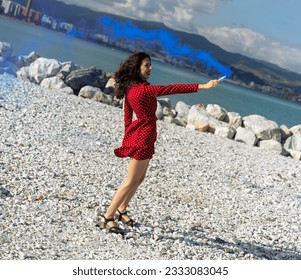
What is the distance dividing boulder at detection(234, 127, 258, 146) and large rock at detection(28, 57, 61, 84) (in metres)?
7.29

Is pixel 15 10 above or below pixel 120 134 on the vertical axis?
above

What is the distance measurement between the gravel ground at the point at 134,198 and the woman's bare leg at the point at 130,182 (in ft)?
1.13

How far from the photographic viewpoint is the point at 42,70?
1989 centimetres

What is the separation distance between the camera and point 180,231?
6836 millimetres

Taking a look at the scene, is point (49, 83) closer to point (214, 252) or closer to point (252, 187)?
point (252, 187)

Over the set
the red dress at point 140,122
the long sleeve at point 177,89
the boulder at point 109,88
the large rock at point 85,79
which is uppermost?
the long sleeve at point 177,89

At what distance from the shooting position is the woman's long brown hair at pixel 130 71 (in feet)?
18.7

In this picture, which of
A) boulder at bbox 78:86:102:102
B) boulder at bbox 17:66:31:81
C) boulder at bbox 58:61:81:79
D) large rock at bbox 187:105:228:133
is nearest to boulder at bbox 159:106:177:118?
large rock at bbox 187:105:228:133

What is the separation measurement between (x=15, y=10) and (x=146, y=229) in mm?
24056

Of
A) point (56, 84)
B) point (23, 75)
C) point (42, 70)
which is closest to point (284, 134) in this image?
point (56, 84)

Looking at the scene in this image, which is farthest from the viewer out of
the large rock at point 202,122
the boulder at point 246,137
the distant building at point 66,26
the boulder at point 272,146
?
the distant building at point 66,26

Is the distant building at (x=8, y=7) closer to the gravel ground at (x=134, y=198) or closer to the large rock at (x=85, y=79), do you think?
the large rock at (x=85, y=79)

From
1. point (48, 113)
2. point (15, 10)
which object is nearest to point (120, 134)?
point (48, 113)

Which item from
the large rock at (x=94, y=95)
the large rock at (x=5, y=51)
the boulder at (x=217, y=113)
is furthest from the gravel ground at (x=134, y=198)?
the large rock at (x=5, y=51)
